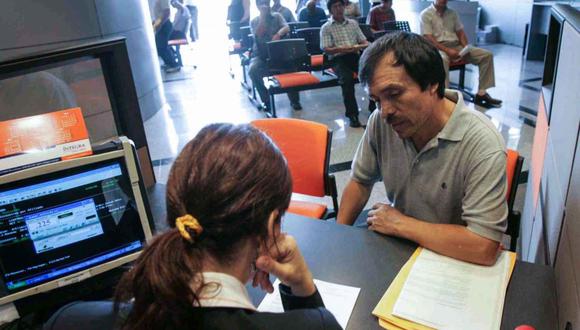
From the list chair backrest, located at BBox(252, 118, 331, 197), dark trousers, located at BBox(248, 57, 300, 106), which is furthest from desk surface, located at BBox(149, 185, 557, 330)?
dark trousers, located at BBox(248, 57, 300, 106)

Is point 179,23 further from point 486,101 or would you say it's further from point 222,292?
point 222,292

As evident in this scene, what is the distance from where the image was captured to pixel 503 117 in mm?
4203

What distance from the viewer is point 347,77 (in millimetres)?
4500

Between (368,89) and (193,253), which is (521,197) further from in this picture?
(193,253)

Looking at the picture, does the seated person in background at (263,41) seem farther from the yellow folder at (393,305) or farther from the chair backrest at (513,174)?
the yellow folder at (393,305)

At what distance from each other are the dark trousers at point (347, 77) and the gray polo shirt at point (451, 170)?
2987mm

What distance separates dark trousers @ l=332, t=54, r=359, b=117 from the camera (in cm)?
446

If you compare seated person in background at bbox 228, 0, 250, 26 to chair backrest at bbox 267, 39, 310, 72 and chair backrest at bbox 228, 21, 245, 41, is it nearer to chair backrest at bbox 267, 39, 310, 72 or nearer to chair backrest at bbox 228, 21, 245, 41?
chair backrest at bbox 228, 21, 245, 41

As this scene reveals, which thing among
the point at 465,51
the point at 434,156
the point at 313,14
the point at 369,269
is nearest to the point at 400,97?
the point at 434,156

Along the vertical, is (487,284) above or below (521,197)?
above

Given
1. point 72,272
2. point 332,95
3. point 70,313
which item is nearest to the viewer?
point 70,313

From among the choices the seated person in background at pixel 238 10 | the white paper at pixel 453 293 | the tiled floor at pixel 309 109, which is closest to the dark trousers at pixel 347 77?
the tiled floor at pixel 309 109

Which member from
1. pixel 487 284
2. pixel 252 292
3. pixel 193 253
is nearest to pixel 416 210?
pixel 487 284

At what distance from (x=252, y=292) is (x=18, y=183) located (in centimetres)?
61
